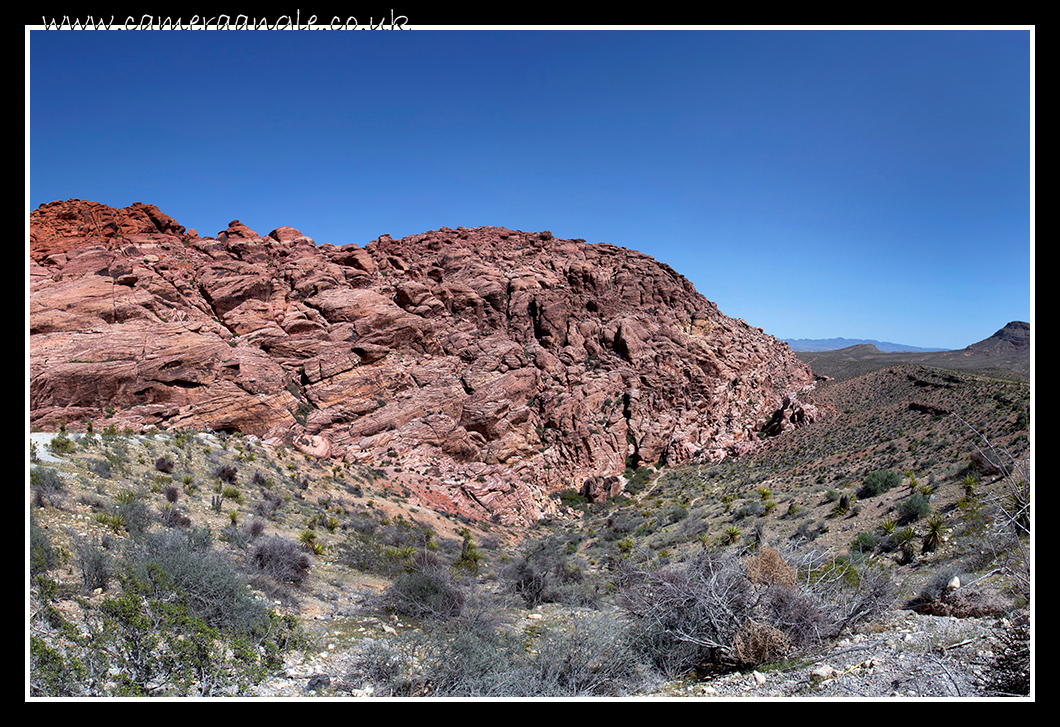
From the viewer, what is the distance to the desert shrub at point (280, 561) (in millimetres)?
8641

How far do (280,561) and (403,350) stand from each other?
69.5ft

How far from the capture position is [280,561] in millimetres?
8945

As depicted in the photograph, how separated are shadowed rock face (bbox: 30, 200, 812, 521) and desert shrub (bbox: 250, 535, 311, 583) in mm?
14113

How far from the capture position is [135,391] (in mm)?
20250

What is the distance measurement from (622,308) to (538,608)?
32.7m

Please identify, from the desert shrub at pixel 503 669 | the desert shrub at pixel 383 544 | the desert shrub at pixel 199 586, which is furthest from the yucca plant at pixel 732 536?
the desert shrub at pixel 199 586

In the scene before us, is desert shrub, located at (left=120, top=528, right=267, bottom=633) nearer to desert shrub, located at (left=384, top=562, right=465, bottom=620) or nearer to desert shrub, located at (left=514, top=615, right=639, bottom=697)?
desert shrub, located at (left=384, top=562, right=465, bottom=620)

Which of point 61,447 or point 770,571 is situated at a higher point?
point 61,447

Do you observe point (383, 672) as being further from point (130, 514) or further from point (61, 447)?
point (61, 447)

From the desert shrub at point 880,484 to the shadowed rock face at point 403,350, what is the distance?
51.3 ft

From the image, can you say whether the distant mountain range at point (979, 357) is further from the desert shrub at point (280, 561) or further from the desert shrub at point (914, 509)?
the desert shrub at point (280, 561)

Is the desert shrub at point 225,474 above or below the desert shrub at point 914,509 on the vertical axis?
above

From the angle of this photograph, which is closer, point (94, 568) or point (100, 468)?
point (94, 568)

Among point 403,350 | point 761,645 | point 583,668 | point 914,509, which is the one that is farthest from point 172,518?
point 403,350
